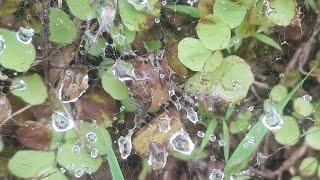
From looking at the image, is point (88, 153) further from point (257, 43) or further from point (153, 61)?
point (257, 43)

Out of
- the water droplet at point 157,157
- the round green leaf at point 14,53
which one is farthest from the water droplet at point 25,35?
the water droplet at point 157,157

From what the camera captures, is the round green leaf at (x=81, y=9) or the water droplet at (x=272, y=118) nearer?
the round green leaf at (x=81, y=9)

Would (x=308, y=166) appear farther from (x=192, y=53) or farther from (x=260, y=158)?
(x=192, y=53)

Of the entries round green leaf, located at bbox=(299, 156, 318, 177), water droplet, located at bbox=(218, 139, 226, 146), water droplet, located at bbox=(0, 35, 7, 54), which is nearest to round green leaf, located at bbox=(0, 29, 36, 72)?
water droplet, located at bbox=(0, 35, 7, 54)

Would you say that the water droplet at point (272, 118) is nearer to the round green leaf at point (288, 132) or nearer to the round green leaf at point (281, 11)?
the round green leaf at point (288, 132)

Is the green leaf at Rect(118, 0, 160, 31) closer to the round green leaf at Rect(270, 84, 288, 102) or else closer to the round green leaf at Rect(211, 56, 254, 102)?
the round green leaf at Rect(211, 56, 254, 102)
